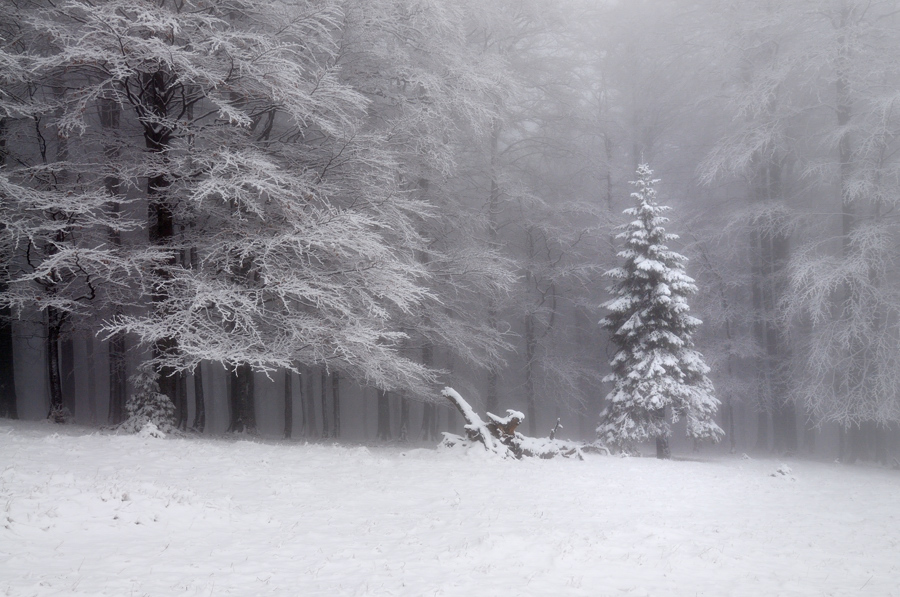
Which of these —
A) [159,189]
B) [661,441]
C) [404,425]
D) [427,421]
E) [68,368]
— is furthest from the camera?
[427,421]

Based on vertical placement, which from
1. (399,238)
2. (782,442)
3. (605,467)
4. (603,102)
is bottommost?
(782,442)

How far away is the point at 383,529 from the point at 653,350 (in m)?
11.3

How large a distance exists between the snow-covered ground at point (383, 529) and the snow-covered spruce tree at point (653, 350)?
4430 millimetres

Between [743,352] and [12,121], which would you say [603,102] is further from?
[12,121]

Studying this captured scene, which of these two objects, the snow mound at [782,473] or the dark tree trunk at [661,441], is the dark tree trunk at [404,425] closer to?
the dark tree trunk at [661,441]

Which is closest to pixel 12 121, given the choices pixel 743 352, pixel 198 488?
pixel 198 488

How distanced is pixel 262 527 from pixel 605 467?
28.1ft

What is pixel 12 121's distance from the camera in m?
14.5

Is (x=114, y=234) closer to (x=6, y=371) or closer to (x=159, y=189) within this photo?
(x=159, y=189)

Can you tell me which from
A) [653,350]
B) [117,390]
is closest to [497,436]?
[653,350]

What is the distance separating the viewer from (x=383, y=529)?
679 centimetres

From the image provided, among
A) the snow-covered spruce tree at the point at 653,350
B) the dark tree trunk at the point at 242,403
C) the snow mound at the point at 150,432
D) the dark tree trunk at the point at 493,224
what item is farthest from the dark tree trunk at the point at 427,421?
the snow mound at the point at 150,432

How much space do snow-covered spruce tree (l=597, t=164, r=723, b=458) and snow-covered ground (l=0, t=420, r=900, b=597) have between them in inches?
174

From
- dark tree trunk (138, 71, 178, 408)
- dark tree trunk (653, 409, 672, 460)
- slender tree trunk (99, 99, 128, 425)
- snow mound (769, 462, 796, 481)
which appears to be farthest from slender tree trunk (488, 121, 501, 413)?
slender tree trunk (99, 99, 128, 425)
